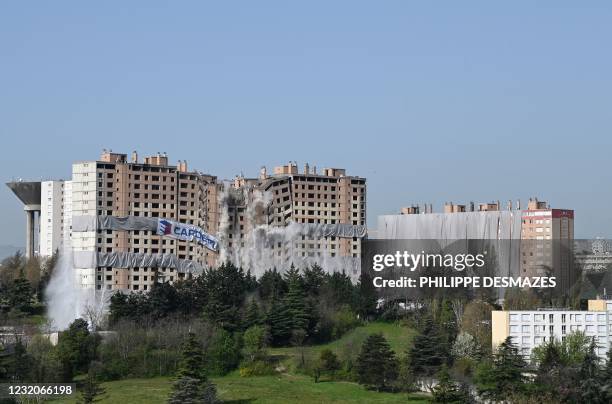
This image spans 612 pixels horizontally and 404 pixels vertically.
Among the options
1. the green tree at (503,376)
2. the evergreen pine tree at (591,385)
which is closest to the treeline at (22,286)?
the green tree at (503,376)

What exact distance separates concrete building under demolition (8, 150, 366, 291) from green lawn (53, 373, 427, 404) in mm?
23119

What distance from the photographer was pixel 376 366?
74375 mm

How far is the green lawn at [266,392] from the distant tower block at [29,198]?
6373cm

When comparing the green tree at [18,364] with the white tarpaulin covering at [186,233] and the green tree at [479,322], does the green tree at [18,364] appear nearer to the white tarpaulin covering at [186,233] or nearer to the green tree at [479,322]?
the green tree at [479,322]

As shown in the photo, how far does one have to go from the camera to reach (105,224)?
324 ft

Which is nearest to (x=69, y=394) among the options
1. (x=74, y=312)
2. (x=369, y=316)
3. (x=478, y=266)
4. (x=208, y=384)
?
(x=208, y=384)

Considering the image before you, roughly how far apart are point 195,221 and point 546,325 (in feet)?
110

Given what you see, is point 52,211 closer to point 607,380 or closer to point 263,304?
point 263,304

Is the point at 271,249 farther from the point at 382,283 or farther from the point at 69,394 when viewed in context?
the point at 69,394

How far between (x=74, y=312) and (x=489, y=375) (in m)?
37.2

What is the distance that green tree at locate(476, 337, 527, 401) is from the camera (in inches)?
2729

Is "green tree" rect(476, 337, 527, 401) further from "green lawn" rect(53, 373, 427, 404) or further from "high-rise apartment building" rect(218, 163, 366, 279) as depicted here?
"high-rise apartment building" rect(218, 163, 366, 279)

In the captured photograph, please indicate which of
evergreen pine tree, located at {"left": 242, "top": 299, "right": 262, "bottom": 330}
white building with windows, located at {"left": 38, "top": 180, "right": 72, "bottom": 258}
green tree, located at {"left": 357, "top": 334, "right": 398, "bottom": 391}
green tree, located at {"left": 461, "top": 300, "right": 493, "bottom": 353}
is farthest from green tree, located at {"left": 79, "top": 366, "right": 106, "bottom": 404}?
white building with windows, located at {"left": 38, "top": 180, "right": 72, "bottom": 258}

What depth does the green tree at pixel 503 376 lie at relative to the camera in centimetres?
6931
